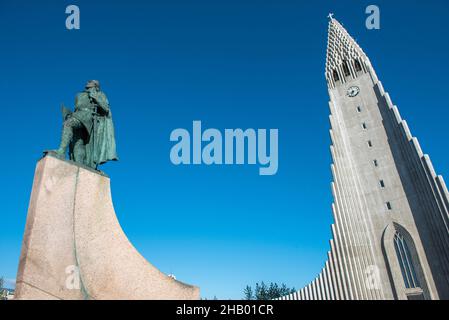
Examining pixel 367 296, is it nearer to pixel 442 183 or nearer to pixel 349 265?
pixel 349 265

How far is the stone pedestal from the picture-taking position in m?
5.29

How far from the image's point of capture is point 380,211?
28.9 metres

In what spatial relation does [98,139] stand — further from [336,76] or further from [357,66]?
[357,66]

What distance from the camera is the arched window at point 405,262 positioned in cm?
2567

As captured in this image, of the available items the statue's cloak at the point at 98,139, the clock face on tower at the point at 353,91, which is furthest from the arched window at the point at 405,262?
the statue's cloak at the point at 98,139

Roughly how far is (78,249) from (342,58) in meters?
40.0

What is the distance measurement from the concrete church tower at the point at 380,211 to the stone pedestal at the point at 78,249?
25.1m

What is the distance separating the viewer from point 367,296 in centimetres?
2702

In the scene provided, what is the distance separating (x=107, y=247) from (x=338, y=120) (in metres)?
32.8

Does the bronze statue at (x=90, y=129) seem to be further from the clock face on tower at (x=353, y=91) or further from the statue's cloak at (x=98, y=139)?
the clock face on tower at (x=353, y=91)

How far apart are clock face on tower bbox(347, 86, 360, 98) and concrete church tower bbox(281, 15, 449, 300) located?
107 millimetres

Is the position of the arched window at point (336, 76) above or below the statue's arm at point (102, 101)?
above

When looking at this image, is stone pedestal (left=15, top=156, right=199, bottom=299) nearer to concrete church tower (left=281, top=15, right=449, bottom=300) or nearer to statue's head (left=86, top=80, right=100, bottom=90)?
statue's head (left=86, top=80, right=100, bottom=90)

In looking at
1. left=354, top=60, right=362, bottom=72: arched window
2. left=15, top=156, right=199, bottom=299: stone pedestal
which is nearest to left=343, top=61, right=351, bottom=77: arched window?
left=354, top=60, right=362, bottom=72: arched window
